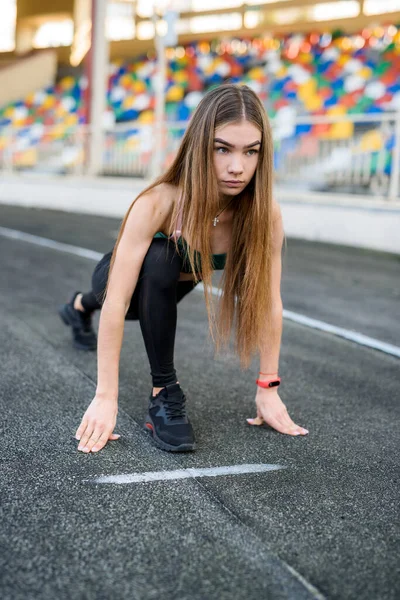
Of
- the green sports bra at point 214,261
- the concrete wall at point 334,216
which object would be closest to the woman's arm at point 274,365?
the green sports bra at point 214,261

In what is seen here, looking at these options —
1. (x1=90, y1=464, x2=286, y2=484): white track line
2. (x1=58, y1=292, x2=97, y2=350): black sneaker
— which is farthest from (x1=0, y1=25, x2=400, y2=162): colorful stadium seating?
(x1=90, y1=464, x2=286, y2=484): white track line

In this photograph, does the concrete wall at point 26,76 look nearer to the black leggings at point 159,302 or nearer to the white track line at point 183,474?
the black leggings at point 159,302

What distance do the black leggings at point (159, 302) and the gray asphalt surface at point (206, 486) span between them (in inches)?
9.7

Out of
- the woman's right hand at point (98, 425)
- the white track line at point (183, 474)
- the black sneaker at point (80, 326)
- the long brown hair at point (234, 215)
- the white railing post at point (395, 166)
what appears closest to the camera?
the white track line at point (183, 474)

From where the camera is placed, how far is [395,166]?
322 inches

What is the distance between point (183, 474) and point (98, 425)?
0.35 m

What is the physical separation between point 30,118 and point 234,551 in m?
24.4

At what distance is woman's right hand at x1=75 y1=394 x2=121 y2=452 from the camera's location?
2352 mm

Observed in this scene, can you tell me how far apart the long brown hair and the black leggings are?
0.20 feet

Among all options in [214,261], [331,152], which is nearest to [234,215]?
[214,261]

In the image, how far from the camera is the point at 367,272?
636cm

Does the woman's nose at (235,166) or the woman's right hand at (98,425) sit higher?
the woman's nose at (235,166)

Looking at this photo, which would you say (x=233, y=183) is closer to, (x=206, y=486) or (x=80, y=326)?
(x=206, y=486)

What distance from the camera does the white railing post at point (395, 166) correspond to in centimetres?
814
